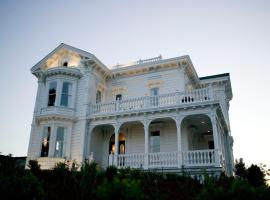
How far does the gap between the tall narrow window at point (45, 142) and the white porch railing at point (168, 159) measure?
5.13 meters

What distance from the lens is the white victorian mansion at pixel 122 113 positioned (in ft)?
55.6

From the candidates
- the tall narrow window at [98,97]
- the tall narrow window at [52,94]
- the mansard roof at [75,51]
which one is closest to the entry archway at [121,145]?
the tall narrow window at [98,97]

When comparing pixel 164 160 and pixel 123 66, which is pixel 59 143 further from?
pixel 123 66

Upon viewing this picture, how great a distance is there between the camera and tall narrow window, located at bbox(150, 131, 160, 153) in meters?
18.9

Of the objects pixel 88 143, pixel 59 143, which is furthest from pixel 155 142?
pixel 59 143

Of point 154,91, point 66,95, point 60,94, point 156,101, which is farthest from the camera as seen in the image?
point 154,91

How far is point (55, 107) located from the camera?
19312 millimetres

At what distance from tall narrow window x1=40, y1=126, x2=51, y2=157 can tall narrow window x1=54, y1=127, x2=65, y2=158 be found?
651 millimetres

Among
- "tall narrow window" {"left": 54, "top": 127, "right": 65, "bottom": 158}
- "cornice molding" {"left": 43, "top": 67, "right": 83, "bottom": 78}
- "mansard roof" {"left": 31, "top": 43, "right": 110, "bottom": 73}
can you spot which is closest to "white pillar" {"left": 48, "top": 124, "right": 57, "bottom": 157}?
"tall narrow window" {"left": 54, "top": 127, "right": 65, "bottom": 158}

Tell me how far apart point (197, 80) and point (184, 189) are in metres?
15.2

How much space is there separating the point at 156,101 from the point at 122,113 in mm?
2615

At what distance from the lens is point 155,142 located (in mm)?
19203

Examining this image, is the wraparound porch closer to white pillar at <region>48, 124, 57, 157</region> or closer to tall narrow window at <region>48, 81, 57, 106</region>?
white pillar at <region>48, 124, 57, 157</region>

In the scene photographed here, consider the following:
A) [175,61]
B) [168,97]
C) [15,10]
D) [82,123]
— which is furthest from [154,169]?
[15,10]
